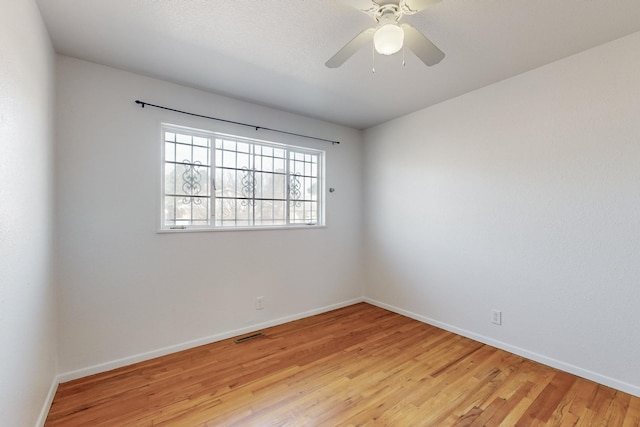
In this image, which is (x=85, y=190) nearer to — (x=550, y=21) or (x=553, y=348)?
(x=550, y=21)

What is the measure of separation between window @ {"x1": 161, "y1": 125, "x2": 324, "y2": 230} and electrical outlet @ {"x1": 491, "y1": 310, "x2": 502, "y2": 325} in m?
2.11

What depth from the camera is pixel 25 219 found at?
1458 mm

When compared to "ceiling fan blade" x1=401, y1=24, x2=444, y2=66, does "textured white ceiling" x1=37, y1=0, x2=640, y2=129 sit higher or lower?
higher

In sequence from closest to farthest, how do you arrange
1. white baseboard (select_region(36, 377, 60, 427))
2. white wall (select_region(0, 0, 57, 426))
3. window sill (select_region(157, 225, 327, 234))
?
white wall (select_region(0, 0, 57, 426)) → white baseboard (select_region(36, 377, 60, 427)) → window sill (select_region(157, 225, 327, 234))

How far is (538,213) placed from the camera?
2.39 m

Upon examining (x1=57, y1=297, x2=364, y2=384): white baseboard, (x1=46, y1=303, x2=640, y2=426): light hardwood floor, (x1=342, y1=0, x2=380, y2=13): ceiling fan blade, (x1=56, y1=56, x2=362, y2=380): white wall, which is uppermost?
(x1=342, y1=0, x2=380, y2=13): ceiling fan blade

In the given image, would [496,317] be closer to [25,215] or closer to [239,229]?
[239,229]

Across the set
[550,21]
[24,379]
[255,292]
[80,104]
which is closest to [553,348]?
[550,21]

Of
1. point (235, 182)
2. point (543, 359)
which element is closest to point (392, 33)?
point (235, 182)

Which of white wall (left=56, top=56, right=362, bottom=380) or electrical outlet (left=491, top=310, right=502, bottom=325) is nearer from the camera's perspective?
white wall (left=56, top=56, right=362, bottom=380)

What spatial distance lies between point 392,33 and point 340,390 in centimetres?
225

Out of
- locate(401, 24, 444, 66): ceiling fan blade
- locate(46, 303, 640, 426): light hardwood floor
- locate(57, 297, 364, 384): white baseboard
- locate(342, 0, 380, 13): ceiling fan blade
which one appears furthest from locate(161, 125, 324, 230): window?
locate(401, 24, 444, 66): ceiling fan blade

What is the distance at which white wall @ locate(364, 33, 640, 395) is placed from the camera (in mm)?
2004

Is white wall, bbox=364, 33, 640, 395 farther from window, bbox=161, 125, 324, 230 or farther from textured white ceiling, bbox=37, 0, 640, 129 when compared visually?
window, bbox=161, 125, 324, 230
